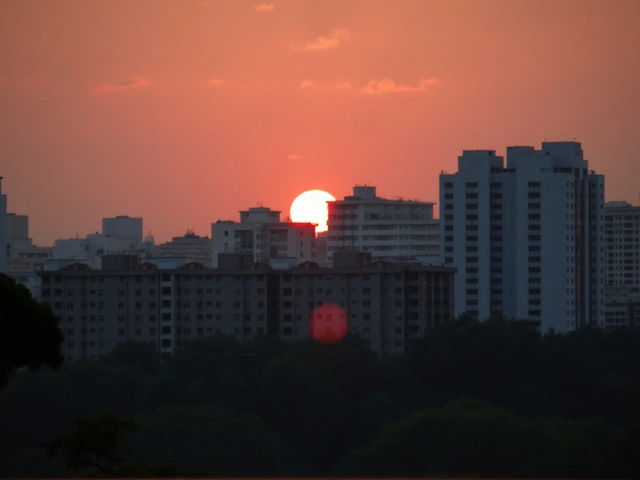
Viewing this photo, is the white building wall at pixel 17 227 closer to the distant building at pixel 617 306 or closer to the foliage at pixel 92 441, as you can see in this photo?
the distant building at pixel 617 306

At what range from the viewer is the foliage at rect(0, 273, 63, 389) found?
13.7 metres

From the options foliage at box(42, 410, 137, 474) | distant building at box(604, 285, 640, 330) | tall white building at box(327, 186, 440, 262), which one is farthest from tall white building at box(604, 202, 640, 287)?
foliage at box(42, 410, 137, 474)

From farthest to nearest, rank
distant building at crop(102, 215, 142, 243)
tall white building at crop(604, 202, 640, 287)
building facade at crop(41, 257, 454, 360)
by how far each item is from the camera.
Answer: distant building at crop(102, 215, 142, 243), tall white building at crop(604, 202, 640, 287), building facade at crop(41, 257, 454, 360)

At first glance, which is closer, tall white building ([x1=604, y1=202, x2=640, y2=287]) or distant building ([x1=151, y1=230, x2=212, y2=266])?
tall white building ([x1=604, y1=202, x2=640, y2=287])

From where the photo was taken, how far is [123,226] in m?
93.6

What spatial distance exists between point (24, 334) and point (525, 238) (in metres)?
42.8

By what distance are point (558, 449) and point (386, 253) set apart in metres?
52.5

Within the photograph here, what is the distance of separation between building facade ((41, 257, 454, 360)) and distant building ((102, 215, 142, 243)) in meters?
42.3

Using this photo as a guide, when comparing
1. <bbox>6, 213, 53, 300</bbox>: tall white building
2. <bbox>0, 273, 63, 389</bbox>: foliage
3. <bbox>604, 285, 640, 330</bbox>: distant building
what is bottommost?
<bbox>604, 285, 640, 330</bbox>: distant building

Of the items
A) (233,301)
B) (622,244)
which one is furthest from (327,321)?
(622,244)

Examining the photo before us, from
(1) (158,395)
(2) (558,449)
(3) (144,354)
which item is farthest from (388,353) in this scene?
(2) (558,449)

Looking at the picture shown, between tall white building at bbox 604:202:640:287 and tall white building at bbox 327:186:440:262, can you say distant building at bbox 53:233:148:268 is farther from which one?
tall white building at bbox 604:202:640:287

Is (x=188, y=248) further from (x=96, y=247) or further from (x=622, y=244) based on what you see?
(x=622, y=244)

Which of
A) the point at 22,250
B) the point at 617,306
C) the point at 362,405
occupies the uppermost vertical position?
the point at 22,250
